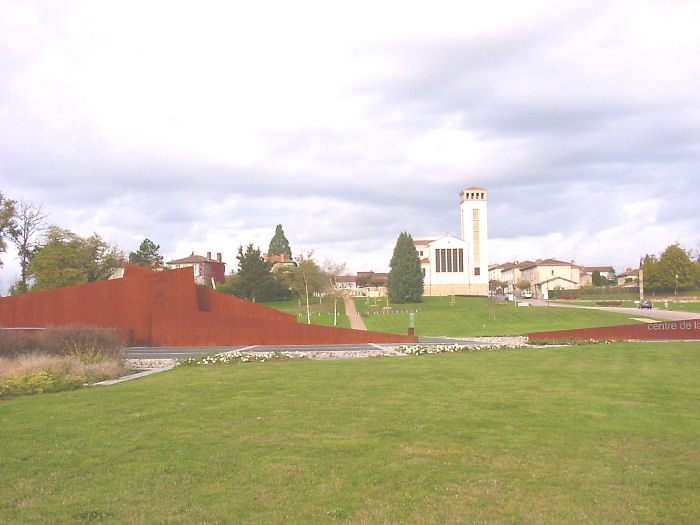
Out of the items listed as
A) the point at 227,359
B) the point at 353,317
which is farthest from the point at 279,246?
the point at 227,359

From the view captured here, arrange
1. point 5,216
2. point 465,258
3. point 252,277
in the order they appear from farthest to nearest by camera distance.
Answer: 1. point 465,258
2. point 252,277
3. point 5,216

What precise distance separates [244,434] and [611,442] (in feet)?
15.1

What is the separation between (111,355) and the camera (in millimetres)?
16891

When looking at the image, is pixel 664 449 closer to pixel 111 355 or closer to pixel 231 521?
pixel 231 521

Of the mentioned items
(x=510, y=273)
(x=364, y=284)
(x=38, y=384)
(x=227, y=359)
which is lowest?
(x=227, y=359)

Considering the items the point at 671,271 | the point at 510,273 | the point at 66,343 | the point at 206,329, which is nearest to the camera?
the point at 66,343

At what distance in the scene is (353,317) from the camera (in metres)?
59.2

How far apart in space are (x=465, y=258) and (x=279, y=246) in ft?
116

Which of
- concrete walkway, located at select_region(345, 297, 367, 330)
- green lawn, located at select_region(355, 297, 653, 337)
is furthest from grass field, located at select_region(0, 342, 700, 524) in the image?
concrete walkway, located at select_region(345, 297, 367, 330)

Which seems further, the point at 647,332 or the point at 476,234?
the point at 476,234

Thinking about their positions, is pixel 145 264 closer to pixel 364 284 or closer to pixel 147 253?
pixel 147 253

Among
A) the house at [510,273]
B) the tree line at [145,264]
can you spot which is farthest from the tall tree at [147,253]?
the house at [510,273]

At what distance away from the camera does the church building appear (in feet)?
317

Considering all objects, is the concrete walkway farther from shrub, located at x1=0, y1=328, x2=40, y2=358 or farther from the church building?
shrub, located at x1=0, y1=328, x2=40, y2=358
